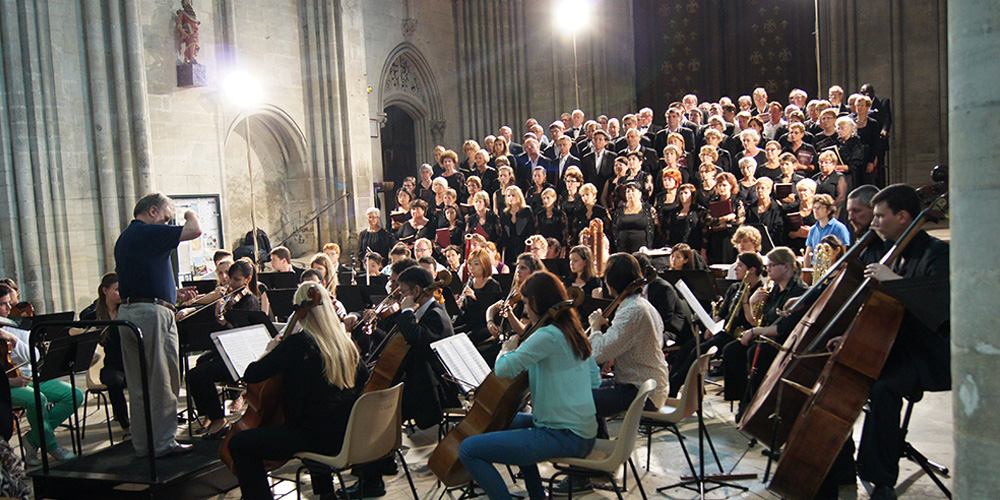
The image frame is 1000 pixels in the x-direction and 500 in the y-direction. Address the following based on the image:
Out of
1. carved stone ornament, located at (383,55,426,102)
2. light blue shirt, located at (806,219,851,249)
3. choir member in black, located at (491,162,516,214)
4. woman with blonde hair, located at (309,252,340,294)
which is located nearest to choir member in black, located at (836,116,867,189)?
light blue shirt, located at (806,219,851,249)

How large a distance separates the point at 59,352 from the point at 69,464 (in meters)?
0.74

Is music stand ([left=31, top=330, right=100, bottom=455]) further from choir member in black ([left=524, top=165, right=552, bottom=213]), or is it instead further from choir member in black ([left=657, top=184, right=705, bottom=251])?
choir member in black ([left=657, top=184, right=705, bottom=251])

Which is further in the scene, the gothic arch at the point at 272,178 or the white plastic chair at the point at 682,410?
the gothic arch at the point at 272,178

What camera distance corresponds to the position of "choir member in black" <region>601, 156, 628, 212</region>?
931 cm

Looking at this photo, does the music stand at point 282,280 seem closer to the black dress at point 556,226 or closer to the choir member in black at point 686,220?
the black dress at point 556,226

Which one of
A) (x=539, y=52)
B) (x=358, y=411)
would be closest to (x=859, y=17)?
(x=539, y=52)

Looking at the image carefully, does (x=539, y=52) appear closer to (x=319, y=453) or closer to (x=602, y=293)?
(x=602, y=293)

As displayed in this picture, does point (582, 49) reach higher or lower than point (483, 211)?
higher

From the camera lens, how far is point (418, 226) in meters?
10.2

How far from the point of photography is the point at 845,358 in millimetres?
3453

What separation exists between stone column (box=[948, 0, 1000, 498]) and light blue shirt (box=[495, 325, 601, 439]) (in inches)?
62.1

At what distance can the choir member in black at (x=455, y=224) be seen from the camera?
9758 mm

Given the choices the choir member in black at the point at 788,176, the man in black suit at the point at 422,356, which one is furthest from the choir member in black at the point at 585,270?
the choir member in black at the point at 788,176

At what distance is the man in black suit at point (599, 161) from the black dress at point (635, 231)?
173 centimetres
